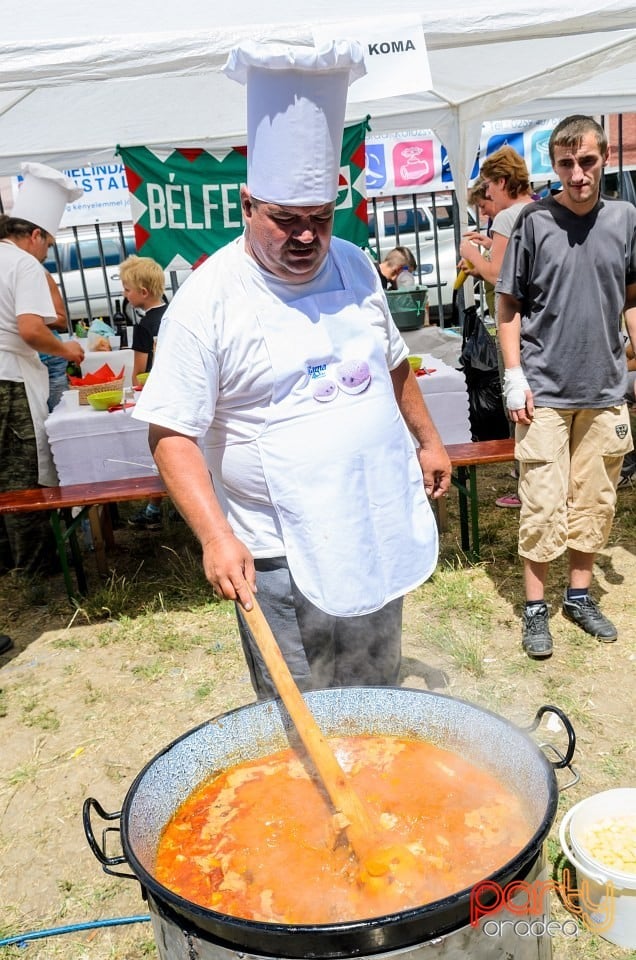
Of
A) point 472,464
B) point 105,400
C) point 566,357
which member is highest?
point 566,357

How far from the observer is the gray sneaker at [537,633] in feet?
12.5

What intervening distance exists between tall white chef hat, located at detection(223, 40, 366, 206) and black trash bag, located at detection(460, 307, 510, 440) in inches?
163

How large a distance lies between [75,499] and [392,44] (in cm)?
300

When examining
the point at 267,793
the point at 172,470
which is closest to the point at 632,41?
the point at 172,470

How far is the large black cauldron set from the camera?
1.35 meters

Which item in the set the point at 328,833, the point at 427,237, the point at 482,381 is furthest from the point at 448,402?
the point at 427,237

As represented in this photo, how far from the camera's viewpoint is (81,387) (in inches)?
208

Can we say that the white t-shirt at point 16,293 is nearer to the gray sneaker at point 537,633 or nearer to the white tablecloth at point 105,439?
the white tablecloth at point 105,439

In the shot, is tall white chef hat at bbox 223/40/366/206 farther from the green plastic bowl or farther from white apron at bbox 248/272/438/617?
the green plastic bowl

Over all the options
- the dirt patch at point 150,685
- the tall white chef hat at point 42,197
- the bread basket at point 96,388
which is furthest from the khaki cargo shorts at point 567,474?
the tall white chef hat at point 42,197

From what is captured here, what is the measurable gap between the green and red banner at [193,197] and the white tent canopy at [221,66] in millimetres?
341

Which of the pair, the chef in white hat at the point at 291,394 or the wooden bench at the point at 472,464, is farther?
the wooden bench at the point at 472,464

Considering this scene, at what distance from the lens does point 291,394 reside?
7.14ft

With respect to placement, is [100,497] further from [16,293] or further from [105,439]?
[16,293]
